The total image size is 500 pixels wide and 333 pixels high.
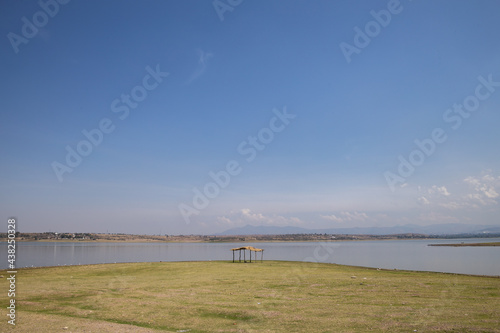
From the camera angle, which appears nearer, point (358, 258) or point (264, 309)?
point (264, 309)

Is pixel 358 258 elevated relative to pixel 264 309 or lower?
lower

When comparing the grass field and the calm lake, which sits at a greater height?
the grass field

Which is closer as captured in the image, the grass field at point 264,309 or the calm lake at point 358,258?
the grass field at point 264,309

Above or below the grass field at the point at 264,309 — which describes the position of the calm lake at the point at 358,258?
below

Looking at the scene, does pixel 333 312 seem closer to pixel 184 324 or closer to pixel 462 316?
pixel 462 316

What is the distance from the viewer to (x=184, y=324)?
548 inches

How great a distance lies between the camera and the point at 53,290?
23.2m

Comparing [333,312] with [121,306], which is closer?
[333,312]

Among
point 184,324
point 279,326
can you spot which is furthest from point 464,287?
point 184,324

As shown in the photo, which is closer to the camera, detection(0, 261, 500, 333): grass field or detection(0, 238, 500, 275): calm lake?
detection(0, 261, 500, 333): grass field

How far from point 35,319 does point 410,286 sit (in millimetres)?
22836

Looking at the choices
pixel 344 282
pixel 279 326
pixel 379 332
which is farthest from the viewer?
pixel 344 282

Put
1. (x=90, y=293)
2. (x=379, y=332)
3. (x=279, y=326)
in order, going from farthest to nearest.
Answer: (x=90, y=293) → (x=279, y=326) → (x=379, y=332)

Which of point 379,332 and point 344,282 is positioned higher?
point 379,332
